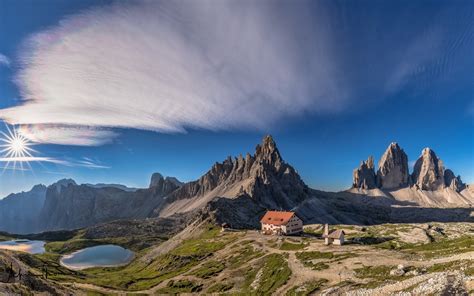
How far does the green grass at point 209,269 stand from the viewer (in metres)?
103

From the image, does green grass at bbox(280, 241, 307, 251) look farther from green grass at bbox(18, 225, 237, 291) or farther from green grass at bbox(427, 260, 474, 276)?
green grass at bbox(427, 260, 474, 276)

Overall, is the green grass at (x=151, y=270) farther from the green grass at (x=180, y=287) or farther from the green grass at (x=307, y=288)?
the green grass at (x=307, y=288)

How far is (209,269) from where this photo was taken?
4304 inches

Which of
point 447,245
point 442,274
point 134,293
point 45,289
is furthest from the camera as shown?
point 134,293

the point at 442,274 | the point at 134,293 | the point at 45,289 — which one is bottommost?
the point at 134,293

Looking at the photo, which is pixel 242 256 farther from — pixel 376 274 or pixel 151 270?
pixel 376 274

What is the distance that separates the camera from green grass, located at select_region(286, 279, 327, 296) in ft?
198

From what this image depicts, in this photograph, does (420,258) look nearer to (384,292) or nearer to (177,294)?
(384,292)

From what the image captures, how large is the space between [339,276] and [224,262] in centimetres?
5800

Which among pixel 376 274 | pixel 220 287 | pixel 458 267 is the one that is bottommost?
pixel 220 287

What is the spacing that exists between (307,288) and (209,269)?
5585 centimetres

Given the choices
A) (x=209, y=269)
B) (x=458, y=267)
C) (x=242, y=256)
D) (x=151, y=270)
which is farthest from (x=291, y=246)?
(x=151, y=270)

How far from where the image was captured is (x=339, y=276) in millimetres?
64125

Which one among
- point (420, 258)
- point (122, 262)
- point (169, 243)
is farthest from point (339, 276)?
point (122, 262)
